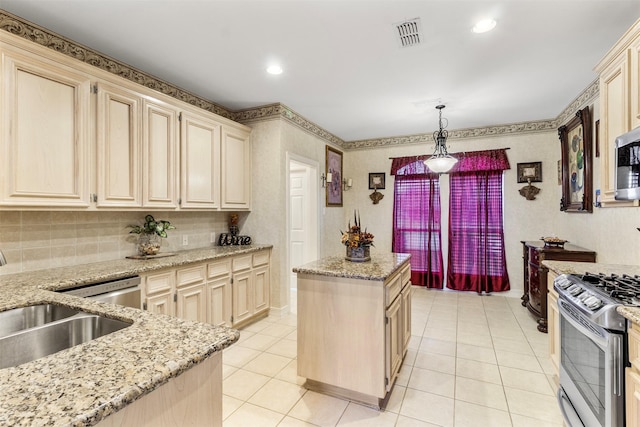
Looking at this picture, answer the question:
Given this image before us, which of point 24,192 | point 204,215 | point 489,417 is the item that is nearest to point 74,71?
point 24,192

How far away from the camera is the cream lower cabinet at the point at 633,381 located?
1.29m

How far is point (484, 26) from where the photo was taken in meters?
2.22

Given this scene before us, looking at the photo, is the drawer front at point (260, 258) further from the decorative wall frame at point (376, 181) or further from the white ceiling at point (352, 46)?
the decorative wall frame at point (376, 181)

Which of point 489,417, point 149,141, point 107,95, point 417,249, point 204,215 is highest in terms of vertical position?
point 107,95

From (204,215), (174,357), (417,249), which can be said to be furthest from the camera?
(417,249)

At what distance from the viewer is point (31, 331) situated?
46.4 inches

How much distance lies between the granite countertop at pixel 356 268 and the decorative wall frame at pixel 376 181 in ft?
9.72

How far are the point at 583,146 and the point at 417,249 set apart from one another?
8.56 ft

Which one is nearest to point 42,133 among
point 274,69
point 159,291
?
point 159,291

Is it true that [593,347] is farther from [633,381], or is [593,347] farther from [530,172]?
[530,172]

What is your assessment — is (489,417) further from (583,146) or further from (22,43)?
(22,43)

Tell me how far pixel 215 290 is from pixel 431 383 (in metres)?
2.12

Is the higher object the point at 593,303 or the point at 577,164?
the point at 577,164

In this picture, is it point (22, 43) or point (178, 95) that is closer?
point (22, 43)
